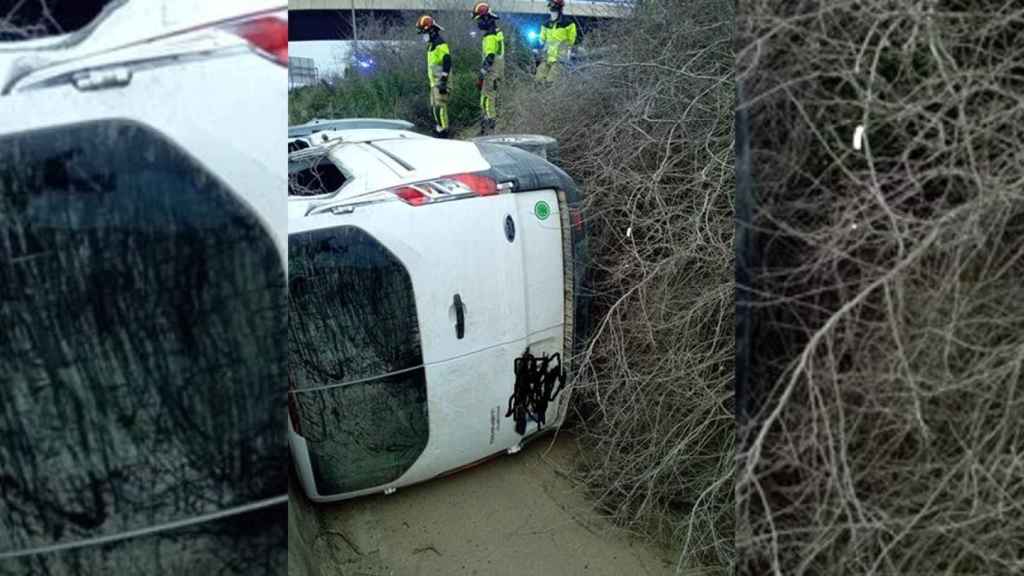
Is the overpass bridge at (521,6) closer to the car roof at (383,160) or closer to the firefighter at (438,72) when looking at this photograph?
the firefighter at (438,72)

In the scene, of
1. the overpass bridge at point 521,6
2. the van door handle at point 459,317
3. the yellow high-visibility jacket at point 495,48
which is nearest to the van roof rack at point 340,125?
the overpass bridge at point 521,6

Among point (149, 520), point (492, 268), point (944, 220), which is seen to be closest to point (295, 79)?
point (492, 268)

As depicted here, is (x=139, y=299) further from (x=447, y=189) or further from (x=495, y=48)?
(x=495, y=48)

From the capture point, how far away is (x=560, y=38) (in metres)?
4.64

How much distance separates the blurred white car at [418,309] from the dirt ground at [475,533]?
13cm

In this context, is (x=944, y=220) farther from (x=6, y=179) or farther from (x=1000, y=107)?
(x=6, y=179)

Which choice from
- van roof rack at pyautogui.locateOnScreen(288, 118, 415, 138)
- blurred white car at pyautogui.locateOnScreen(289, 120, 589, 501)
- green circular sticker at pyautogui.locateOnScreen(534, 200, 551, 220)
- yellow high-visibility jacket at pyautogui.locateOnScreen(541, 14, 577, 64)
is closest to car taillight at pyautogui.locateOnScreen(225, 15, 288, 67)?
blurred white car at pyautogui.locateOnScreen(289, 120, 589, 501)

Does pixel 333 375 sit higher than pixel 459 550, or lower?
higher

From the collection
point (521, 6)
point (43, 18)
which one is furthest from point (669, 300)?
point (521, 6)

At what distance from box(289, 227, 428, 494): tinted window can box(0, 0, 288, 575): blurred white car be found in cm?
106

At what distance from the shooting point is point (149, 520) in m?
1.10

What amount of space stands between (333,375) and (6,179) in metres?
1.36

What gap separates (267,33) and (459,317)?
1.38m

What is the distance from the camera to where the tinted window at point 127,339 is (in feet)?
3.25
